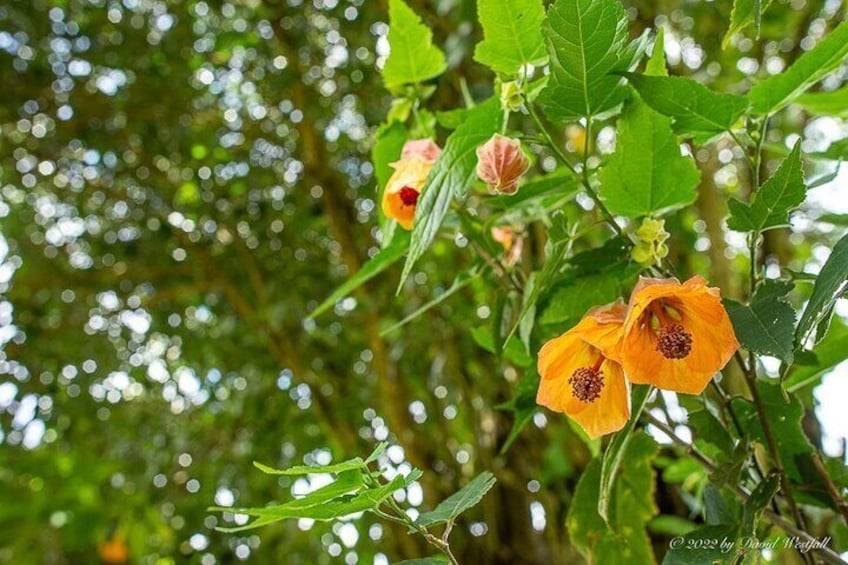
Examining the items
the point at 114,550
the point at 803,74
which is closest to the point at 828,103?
the point at 803,74

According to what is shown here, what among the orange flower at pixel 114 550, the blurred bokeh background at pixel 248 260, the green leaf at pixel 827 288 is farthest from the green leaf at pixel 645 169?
the orange flower at pixel 114 550

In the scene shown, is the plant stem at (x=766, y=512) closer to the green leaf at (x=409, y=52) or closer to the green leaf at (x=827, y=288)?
the green leaf at (x=827, y=288)

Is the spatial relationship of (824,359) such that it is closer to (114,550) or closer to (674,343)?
(674,343)

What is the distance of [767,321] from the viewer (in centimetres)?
45

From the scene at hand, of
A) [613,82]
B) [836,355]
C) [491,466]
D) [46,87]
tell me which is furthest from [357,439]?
[613,82]

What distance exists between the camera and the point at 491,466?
1.69 metres

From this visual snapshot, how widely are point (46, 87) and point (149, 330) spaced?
0.54 meters

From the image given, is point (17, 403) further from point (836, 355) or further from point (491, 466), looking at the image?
point (836, 355)

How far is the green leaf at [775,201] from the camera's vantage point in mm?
451

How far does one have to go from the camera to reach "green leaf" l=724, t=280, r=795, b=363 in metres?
0.43

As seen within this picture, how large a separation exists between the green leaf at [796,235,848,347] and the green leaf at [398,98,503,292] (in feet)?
0.64

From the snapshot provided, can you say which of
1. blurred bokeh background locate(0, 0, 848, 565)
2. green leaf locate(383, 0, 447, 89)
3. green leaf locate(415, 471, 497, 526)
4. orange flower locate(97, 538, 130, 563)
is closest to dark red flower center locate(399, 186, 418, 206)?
green leaf locate(383, 0, 447, 89)

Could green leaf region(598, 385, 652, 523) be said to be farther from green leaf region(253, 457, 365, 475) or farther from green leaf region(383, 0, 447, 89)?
green leaf region(383, 0, 447, 89)

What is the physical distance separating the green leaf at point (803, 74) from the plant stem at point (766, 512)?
22 centimetres
